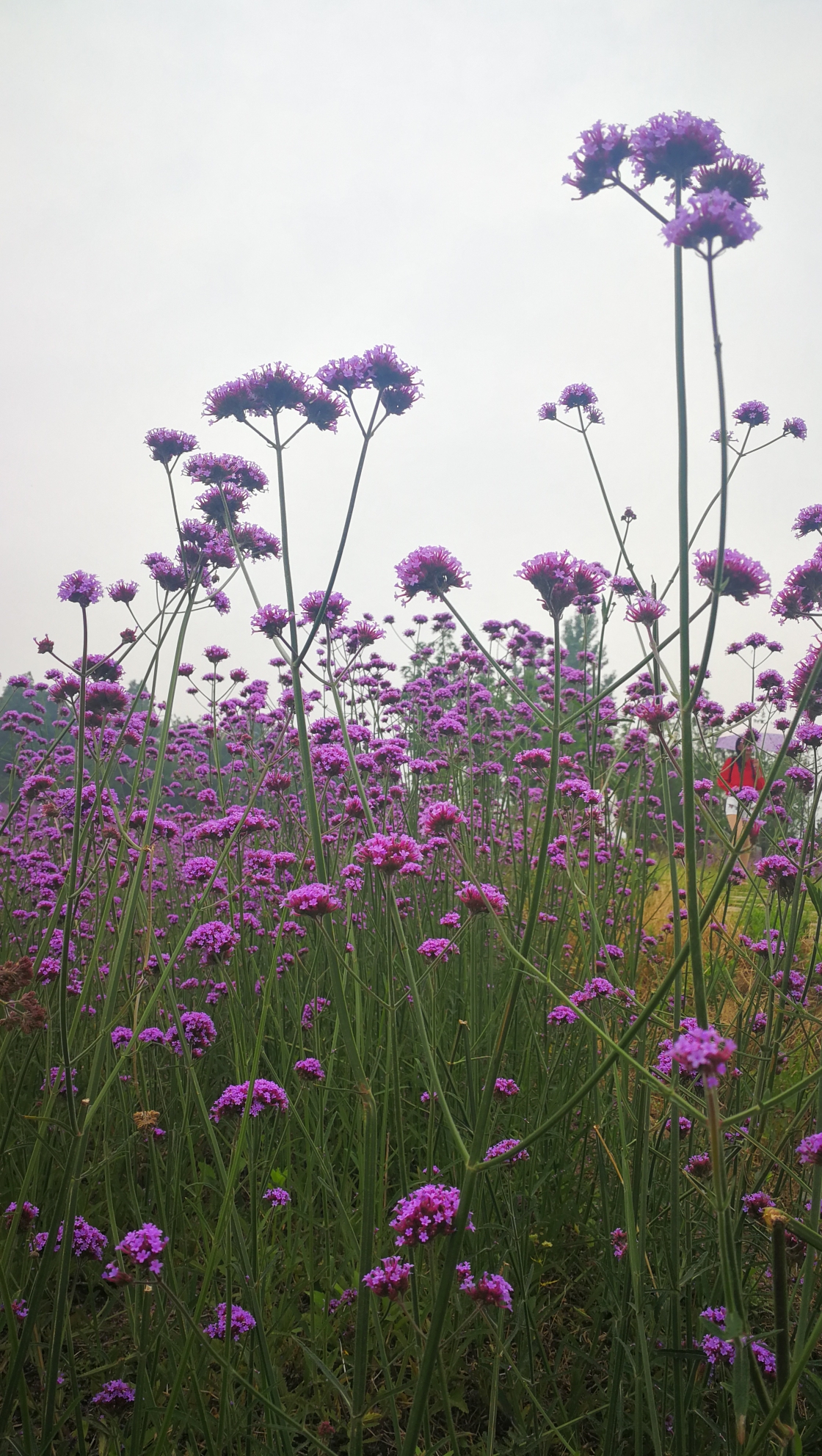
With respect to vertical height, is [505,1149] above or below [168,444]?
below

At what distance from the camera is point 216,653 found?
14.8ft

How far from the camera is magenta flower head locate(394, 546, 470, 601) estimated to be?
92.5 inches

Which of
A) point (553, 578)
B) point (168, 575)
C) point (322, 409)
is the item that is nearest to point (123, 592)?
point (168, 575)

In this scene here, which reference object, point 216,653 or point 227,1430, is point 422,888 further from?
point 227,1430

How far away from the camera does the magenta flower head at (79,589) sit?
2.54 meters

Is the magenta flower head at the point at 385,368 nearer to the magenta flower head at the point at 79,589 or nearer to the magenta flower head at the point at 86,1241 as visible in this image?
the magenta flower head at the point at 79,589

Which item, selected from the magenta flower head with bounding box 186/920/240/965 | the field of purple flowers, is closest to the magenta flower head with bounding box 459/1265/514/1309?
the field of purple flowers

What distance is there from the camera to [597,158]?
1628mm

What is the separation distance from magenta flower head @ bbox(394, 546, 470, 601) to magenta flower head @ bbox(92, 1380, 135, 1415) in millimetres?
2078

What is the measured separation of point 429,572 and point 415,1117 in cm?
231

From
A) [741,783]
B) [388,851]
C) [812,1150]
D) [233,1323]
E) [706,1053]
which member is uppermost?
[741,783]

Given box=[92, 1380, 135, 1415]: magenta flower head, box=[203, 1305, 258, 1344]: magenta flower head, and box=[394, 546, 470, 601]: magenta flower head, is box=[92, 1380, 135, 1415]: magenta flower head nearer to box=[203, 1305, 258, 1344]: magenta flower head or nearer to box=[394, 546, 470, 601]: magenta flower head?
box=[203, 1305, 258, 1344]: magenta flower head

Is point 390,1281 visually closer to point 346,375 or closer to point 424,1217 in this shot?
point 424,1217

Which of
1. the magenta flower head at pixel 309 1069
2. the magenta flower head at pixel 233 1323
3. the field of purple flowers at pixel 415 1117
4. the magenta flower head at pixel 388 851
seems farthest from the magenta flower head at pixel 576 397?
the magenta flower head at pixel 233 1323
